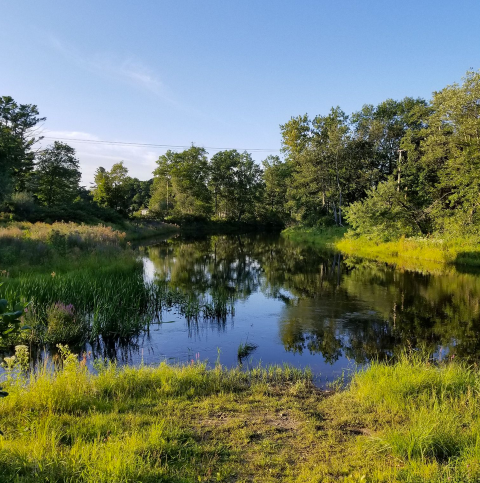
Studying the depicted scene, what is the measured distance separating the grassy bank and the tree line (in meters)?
1.56

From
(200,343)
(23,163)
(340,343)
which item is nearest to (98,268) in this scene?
(200,343)

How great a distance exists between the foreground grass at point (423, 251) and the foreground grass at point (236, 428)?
18370 millimetres

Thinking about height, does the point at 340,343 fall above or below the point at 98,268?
below

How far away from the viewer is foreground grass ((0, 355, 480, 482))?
3383mm

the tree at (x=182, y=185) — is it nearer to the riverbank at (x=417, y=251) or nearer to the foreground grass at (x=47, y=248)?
the riverbank at (x=417, y=251)

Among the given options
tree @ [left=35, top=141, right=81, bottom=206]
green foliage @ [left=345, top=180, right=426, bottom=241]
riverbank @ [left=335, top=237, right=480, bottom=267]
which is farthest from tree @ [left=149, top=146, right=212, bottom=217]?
green foliage @ [left=345, top=180, right=426, bottom=241]

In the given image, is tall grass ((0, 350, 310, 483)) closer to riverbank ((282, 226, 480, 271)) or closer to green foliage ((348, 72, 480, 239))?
riverbank ((282, 226, 480, 271))

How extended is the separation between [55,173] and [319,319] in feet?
145

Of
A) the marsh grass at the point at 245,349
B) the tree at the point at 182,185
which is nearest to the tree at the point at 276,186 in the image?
the tree at the point at 182,185

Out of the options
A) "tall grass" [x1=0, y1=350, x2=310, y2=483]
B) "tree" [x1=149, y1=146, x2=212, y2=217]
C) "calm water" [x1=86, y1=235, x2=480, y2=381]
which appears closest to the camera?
"tall grass" [x1=0, y1=350, x2=310, y2=483]

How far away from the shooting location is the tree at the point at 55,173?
45.5m

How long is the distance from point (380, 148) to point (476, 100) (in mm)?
21733

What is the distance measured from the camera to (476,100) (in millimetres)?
21641

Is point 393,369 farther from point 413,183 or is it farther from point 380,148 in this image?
point 380,148
